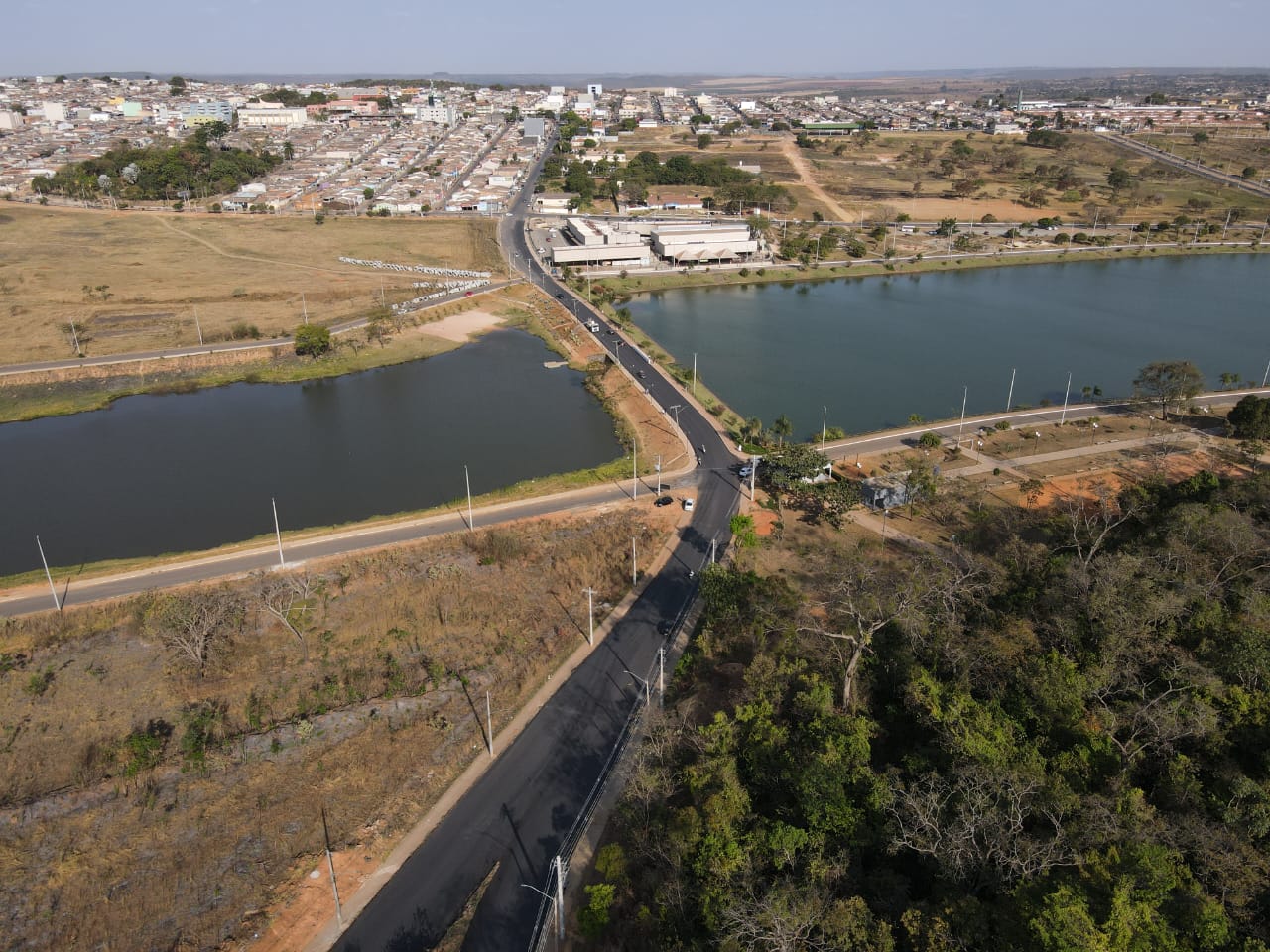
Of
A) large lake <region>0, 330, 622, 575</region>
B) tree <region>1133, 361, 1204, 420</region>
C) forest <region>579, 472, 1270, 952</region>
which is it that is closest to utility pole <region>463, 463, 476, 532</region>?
large lake <region>0, 330, 622, 575</region>

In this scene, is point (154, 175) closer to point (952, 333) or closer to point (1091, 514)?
point (952, 333)

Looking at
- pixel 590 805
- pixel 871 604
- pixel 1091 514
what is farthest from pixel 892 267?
pixel 590 805

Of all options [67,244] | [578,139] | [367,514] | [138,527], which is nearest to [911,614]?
[367,514]

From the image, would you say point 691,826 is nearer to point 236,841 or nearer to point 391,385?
point 236,841

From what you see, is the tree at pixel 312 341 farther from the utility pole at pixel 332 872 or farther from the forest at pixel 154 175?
the forest at pixel 154 175

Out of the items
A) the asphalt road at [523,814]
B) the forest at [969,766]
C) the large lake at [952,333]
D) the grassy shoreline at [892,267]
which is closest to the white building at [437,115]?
Result: the grassy shoreline at [892,267]

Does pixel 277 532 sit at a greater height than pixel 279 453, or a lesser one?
greater
